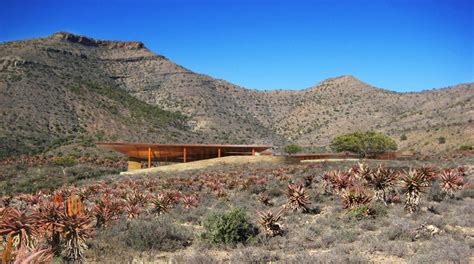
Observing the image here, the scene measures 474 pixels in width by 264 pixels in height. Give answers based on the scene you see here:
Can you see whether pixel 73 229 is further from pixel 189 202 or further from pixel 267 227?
pixel 189 202

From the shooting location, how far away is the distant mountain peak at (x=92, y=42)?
346ft

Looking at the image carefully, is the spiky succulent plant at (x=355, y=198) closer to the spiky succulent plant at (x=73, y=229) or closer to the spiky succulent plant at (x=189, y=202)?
the spiky succulent plant at (x=189, y=202)

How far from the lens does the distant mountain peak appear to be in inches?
4157

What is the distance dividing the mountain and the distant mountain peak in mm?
287

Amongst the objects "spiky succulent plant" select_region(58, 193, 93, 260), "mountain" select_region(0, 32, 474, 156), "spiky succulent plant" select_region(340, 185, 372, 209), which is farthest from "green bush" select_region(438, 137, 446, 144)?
"spiky succulent plant" select_region(58, 193, 93, 260)

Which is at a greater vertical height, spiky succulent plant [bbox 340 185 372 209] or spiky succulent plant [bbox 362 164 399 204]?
spiky succulent plant [bbox 362 164 399 204]

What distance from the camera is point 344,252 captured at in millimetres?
8570

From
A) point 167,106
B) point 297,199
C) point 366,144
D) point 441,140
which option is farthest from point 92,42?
point 297,199

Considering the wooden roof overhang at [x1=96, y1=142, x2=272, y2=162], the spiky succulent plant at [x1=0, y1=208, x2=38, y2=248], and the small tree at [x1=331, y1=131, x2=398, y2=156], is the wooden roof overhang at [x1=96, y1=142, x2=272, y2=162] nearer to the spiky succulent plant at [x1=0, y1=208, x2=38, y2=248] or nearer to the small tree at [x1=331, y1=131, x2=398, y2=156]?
the small tree at [x1=331, y1=131, x2=398, y2=156]

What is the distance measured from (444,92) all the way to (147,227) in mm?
99073

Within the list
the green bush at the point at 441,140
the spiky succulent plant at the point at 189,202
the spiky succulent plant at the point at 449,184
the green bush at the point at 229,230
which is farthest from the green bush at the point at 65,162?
the green bush at the point at 441,140

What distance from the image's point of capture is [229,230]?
1020cm

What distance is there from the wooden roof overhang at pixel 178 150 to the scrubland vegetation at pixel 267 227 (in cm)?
2002

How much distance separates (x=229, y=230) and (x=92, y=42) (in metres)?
114
